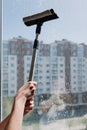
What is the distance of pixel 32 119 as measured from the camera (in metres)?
1.74

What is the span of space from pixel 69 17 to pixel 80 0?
0.33 ft

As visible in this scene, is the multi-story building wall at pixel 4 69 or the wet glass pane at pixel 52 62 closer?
the wet glass pane at pixel 52 62

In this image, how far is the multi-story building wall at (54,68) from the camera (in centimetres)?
167

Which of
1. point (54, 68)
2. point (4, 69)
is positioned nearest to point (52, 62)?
point (54, 68)

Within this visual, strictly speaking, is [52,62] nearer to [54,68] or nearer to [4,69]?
[54,68]

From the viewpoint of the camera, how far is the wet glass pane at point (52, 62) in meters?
1.67

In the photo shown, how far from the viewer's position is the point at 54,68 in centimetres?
171

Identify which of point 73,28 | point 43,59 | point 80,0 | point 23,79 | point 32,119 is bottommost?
point 32,119

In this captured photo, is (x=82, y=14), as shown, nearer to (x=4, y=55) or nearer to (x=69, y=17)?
(x=69, y=17)

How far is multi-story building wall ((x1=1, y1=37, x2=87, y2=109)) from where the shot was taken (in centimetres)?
167

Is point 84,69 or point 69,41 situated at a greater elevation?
point 69,41

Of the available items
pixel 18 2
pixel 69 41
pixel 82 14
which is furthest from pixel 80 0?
pixel 18 2

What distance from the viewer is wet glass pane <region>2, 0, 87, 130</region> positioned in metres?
1.67

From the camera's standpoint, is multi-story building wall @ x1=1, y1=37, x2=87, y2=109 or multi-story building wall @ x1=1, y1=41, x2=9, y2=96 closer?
multi-story building wall @ x1=1, y1=37, x2=87, y2=109
